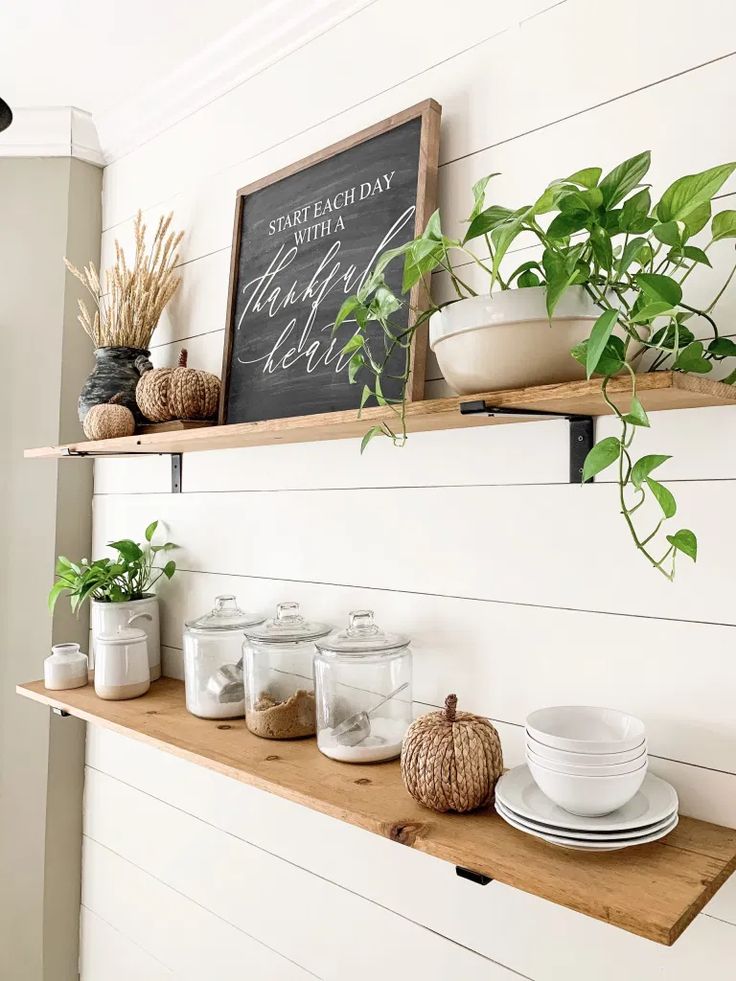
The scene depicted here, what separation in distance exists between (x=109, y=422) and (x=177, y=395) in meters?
0.17

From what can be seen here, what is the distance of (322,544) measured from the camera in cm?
135

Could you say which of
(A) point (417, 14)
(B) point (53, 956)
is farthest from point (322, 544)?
(B) point (53, 956)

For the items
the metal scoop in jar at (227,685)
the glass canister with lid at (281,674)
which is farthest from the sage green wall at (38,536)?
the glass canister with lid at (281,674)

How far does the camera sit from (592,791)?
797mm

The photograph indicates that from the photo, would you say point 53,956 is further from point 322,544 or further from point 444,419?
point 444,419

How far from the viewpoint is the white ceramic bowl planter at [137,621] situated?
1605 mm

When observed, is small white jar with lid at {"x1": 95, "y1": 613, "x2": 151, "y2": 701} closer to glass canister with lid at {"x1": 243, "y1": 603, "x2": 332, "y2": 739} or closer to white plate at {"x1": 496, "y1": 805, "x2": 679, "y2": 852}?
glass canister with lid at {"x1": 243, "y1": 603, "x2": 332, "y2": 739}

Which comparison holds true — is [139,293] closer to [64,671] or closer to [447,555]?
[64,671]

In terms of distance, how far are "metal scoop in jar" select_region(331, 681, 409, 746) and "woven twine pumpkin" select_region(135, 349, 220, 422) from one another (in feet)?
2.04

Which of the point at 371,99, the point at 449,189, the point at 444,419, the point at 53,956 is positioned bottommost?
the point at 53,956

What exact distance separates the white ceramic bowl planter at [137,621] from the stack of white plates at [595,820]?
0.96m

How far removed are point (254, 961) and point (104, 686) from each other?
1.90 feet

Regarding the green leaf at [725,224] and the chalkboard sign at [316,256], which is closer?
the green leaf at [725,224]

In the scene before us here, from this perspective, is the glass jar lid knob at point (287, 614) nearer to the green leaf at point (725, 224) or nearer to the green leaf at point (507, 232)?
the green leaf at point (507, 232)
